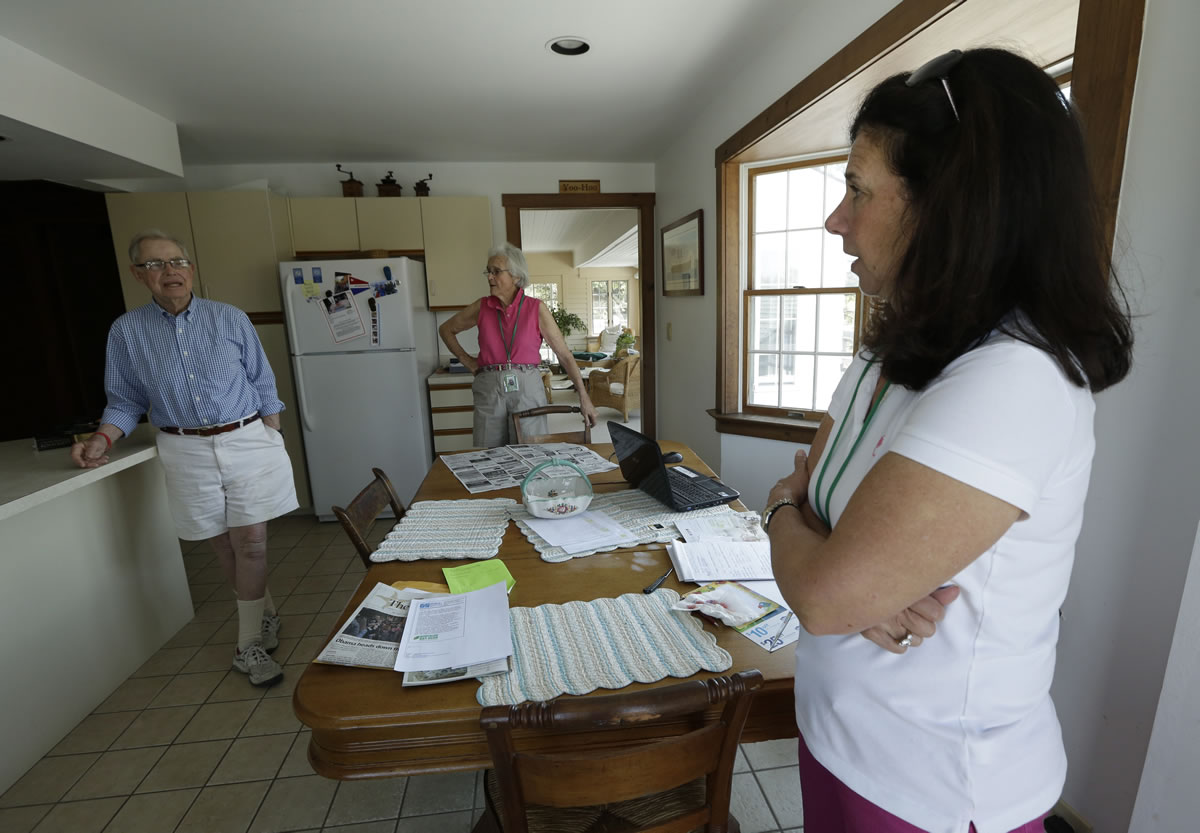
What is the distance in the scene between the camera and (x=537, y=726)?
28.2 inches

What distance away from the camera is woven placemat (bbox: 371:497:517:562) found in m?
1.39

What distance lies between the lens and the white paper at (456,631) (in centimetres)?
96

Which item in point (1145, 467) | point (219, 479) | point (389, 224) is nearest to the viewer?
point (1145, 467)

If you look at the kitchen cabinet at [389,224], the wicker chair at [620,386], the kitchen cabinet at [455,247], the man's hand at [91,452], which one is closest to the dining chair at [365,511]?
the man's hand at [91,452]

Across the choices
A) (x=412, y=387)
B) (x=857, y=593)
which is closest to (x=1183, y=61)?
(x=857, y=593)

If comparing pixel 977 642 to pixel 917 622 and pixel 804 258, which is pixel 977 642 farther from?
pixel 804 258

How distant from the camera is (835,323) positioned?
286cm

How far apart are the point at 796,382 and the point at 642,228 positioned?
2235mm

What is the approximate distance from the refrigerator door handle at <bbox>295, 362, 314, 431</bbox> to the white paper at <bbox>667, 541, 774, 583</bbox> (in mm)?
Result: 3149

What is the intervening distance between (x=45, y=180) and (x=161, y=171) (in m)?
1.09

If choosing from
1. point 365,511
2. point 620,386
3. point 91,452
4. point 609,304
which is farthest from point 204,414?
point 609,304

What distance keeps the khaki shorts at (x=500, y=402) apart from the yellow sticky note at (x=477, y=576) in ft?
5.17

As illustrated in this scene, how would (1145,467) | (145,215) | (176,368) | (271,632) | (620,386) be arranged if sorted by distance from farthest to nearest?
(620,386), (145,215), (271,632), (176,368), (1145,467)

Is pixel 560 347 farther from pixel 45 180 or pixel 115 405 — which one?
pixel 45 180
